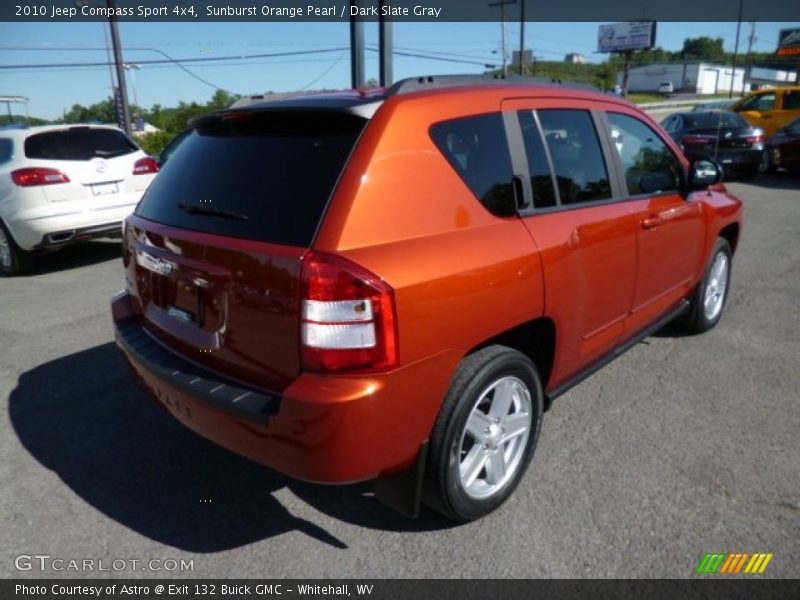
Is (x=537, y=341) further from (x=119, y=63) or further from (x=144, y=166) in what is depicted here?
(x=119, y=63)

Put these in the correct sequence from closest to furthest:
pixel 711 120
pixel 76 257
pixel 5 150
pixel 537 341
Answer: pixel 537 341 → pixel 5 150 → pixel 76 257 → pixel 711 120

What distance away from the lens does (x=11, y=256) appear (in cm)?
704

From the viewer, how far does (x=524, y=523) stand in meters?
2.65

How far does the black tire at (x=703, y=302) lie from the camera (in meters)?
4.48

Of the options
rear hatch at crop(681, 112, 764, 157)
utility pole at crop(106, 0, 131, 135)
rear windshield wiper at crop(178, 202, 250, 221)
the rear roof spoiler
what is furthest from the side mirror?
utility pole at crop(106, 0, 131, 135)

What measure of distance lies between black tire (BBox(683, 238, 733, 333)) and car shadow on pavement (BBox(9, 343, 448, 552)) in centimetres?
288

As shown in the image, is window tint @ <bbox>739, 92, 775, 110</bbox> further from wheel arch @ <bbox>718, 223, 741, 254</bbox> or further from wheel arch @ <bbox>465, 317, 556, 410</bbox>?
wheel arch @ <bbox>465, 317, 556, 410</bbox>

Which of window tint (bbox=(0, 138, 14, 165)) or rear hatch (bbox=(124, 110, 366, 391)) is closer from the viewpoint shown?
rear hatch (bbox=(124, 110, 366, 391))

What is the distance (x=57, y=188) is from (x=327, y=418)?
6219 millimetres

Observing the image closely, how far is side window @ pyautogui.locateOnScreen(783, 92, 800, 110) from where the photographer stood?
51.9ft

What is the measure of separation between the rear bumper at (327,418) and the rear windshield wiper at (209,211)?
64 centimetres

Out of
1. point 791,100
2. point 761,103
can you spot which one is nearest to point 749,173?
point 791,100
